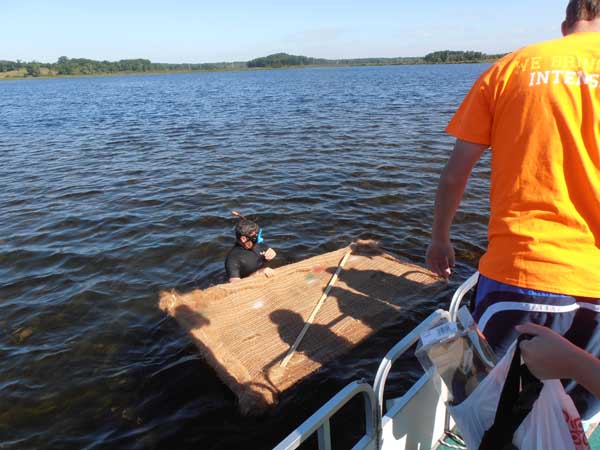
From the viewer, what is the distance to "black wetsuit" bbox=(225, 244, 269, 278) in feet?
20.7

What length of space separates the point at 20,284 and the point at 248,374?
4.98 m

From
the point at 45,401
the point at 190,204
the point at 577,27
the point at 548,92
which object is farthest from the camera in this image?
the point at 190,204

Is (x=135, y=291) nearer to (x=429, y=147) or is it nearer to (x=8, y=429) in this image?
(x=8, y=429)

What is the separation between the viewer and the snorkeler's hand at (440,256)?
81.5 inches

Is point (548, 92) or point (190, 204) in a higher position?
point (548, 92)

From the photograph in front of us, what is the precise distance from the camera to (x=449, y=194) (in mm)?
1911

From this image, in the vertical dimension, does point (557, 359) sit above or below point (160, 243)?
above

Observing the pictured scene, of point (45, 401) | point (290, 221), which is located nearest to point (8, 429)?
point (45, 401)

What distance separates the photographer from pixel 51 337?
18.6 feet

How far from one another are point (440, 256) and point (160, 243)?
717 centimetres

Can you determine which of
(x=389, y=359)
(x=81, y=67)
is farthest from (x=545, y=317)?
(x=81, y=67)

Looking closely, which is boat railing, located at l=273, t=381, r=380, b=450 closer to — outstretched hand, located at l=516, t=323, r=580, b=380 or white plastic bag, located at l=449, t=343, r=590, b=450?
white plastic bag, located at l=449, t=343, r=590, b=450

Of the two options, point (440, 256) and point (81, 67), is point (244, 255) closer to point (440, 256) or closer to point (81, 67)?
point (440, 256)

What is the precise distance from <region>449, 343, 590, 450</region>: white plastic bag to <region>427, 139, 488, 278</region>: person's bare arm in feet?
1.84
